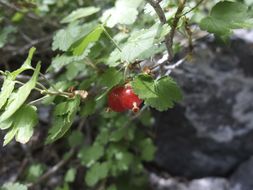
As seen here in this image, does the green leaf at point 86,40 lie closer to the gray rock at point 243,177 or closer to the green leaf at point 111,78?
the green leaf at point 111,78

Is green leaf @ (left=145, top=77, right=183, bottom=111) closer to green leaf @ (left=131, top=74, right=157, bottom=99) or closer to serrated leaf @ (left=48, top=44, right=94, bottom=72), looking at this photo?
green leaf @ (left=131, top=74, right=157, bottom=99)

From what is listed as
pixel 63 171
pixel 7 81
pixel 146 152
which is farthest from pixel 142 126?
pixel 7 81

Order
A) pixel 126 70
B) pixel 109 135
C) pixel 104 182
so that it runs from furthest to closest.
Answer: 1. pixel 104 182
2. pixel 109 135
3. pixel 126 70

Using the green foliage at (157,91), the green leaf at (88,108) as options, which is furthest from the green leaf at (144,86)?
the green leaf at (88,108)

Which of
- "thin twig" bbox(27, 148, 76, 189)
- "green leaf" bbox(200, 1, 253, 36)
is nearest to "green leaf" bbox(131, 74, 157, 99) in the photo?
"green leaf" bbox(200, 1, 253, 36)

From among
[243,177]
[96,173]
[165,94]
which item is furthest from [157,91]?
[243,177]

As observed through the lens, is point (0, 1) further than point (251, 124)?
No

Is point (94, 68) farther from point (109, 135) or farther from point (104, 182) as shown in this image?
point (104, 182)
